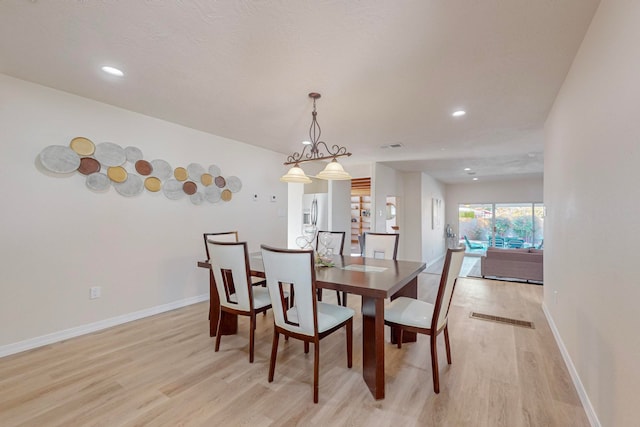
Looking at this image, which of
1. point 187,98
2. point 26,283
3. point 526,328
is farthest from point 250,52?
point 526,328

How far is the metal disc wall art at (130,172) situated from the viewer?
9.41 ft

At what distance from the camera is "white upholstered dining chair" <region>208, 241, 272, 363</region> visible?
92.1 inches

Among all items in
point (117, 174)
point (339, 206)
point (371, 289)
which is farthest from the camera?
point (339, 206)

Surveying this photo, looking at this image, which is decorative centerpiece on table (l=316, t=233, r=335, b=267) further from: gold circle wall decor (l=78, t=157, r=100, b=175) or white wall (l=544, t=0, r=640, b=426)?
gold circle wall decor (l=78, t=157, r=100, b=175)

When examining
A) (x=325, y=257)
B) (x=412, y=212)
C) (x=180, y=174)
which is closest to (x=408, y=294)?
(x=325, y=257)

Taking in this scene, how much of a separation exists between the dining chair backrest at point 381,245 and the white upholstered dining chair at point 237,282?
56.3 inches

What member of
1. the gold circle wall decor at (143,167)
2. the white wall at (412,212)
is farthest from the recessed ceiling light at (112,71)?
the white wall at (412,212)

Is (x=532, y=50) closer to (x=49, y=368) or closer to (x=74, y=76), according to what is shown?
(x=74, y=76)

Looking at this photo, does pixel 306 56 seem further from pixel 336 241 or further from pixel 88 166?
pixel 88 166

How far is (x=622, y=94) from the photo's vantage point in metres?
1.38

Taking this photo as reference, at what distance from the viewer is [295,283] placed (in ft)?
6.39

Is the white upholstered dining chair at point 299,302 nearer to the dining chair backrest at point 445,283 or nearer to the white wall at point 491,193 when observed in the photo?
the dining chair backrest at point 445,283

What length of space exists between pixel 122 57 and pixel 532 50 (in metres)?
3.03

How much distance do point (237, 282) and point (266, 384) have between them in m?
0.79
